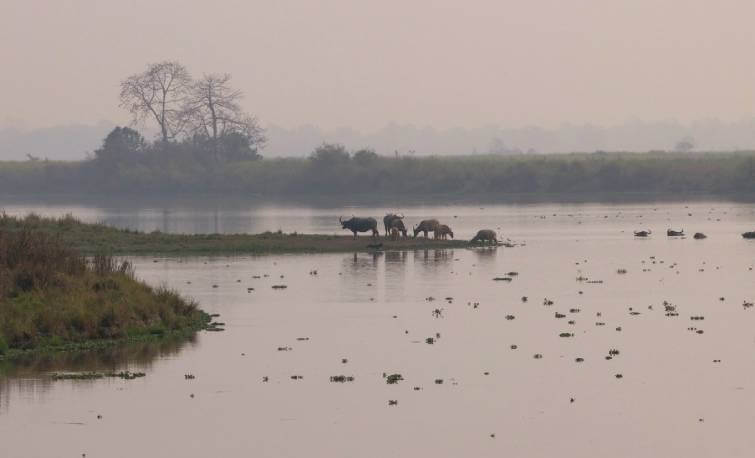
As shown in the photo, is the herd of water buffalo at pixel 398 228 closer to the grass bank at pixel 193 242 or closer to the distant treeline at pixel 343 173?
the grass bank at pixel 193 242

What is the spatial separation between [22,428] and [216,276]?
27.4m

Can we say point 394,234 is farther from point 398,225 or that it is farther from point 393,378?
point 393,378

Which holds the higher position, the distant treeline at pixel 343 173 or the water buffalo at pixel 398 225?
the distant treeline at pixel 343 173

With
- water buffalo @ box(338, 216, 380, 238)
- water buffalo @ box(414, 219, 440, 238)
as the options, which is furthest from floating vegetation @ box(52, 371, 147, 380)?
water buffalo @ box(414, 219, 440, 238)

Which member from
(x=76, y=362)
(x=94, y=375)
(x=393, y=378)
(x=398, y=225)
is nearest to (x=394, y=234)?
(x=398, y=225)

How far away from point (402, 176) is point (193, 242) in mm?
86082

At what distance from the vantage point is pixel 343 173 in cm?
14825

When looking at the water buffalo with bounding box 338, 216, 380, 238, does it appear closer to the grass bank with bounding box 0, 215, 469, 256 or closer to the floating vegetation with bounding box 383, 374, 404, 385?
the grass bank with bounding box 0, 215, 469, 256

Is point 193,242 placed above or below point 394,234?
below

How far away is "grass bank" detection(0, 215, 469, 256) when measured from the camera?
61.4 m

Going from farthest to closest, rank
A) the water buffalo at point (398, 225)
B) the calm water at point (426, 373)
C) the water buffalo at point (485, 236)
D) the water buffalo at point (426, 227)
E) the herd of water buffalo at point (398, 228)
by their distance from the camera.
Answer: the water buffalo at point (398, 225) < the water buffalo at point (426, 227) < the herd of water buffalo at point (398, 228) < the water buffalo at point (485, 236) < the calm water at point (426, 373)

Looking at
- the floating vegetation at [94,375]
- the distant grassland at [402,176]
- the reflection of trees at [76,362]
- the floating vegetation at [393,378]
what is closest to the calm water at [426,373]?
the reflection of trees at [76,362]

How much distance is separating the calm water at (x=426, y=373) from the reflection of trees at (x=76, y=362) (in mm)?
81

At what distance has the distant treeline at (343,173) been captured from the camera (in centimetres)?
14400
